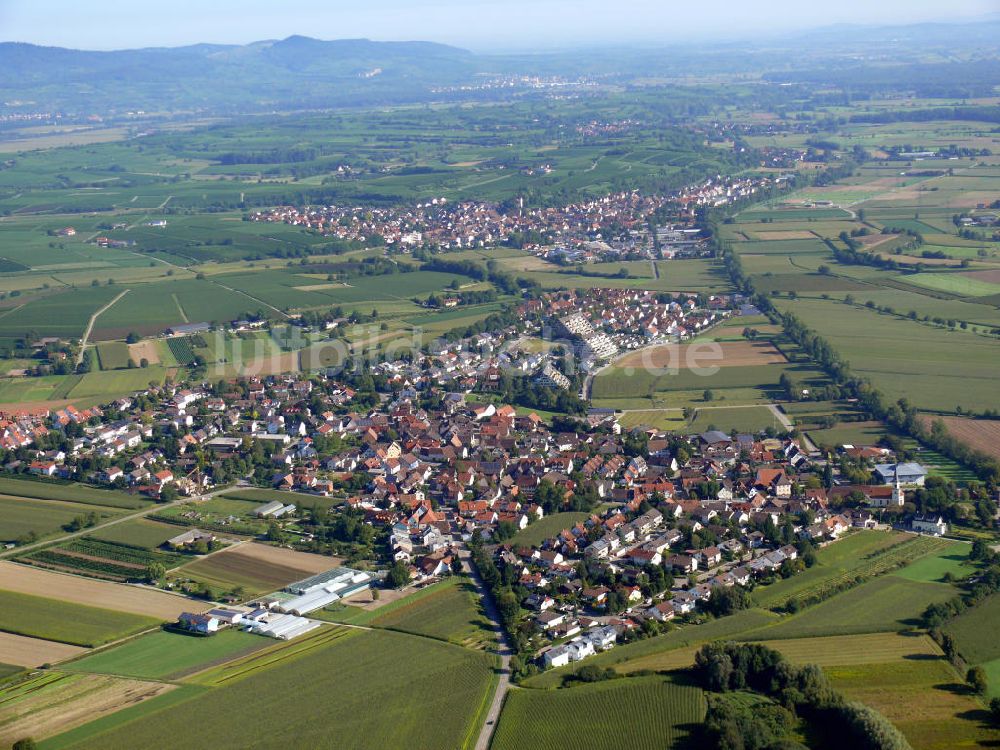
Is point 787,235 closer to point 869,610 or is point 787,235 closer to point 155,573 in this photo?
point 869,610

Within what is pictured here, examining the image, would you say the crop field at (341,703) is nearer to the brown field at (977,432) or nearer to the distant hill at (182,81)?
the brown field at (977,432)

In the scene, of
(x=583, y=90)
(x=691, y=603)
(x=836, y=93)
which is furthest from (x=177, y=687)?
(x=583, y=90)

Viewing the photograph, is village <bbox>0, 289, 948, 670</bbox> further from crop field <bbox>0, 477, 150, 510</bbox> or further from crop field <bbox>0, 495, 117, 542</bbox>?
crop field <bbox>0, 495, 117, 542</bbox>

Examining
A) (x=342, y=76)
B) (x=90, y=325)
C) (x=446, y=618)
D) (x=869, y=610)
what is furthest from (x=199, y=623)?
(x=342, y=76)

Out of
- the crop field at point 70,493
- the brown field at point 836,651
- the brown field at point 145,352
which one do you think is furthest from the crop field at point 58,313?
the brown field at point 836,651

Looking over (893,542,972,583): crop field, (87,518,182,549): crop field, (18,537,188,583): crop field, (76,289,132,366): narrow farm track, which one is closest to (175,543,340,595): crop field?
(18,537,188,583): crop field
